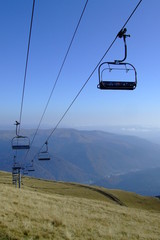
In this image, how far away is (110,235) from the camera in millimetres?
19016

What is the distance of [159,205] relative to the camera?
70.8m

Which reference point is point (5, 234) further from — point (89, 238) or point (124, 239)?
point (124, 239)

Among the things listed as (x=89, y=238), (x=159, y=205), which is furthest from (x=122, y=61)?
(x=159, y=205)

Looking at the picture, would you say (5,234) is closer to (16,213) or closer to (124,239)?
(16,213)

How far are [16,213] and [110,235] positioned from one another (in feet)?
22.0

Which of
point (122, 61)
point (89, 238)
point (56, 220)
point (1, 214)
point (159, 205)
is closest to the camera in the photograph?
point (122, 61)

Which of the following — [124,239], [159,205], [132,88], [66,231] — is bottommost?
[159,205]

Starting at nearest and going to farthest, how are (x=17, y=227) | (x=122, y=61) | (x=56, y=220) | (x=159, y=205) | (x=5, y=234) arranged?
1. (x=122, y=61)
2. (x=5, y=234)
3. (x=17, y=227)
4. (x=56, y=220)
5. (x=159, y=205)

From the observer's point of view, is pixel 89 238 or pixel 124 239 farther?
pixel 124 239

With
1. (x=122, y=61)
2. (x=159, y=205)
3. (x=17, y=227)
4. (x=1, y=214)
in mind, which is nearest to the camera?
(x=122, y=61)

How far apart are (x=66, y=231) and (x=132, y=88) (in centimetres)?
1029

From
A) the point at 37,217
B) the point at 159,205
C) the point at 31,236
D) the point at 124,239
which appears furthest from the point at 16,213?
the point at 159,205

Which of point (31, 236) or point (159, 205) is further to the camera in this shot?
point (159, 205)

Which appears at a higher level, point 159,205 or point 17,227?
point 17,227
